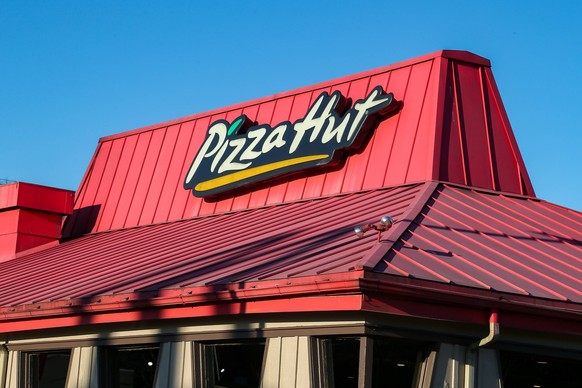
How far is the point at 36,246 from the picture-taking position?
21984 mm

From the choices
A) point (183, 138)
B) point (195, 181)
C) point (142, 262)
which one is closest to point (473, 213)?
point (142, 262)

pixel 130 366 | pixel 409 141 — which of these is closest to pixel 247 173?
pixel 409 141

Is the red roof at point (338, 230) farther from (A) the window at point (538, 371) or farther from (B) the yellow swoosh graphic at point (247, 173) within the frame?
(A) the window at point (538, 371)

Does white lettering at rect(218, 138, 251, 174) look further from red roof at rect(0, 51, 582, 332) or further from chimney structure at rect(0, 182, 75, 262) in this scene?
chimney structure at rect(0, 182, 75, 262)

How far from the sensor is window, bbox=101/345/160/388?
13.5m

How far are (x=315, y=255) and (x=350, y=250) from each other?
55 cm

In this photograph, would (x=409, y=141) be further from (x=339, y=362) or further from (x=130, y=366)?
(x=339, y=362)

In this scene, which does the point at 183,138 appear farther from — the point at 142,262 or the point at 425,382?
A: the point at 425,382

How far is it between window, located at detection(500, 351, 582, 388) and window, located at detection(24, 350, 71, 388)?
21.6 ft

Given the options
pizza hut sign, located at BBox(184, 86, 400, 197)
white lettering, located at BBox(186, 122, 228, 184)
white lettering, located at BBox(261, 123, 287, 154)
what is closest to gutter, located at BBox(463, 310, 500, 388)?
pizza hut sign, located at BBox(184, 86, 400, 197)

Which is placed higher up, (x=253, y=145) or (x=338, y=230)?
(x=253, y=145)

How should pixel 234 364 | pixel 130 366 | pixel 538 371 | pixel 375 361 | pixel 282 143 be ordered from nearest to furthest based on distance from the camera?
pixel 375 361
pixel 538 371
pixel 234 364
pixel 130 366
pixel 282 143

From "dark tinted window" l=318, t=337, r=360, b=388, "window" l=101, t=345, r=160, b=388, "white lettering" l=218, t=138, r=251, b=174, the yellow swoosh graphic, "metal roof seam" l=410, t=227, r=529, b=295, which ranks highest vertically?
"white lettering" l=218, t=138, r=251, b=174

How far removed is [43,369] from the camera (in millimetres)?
15359
